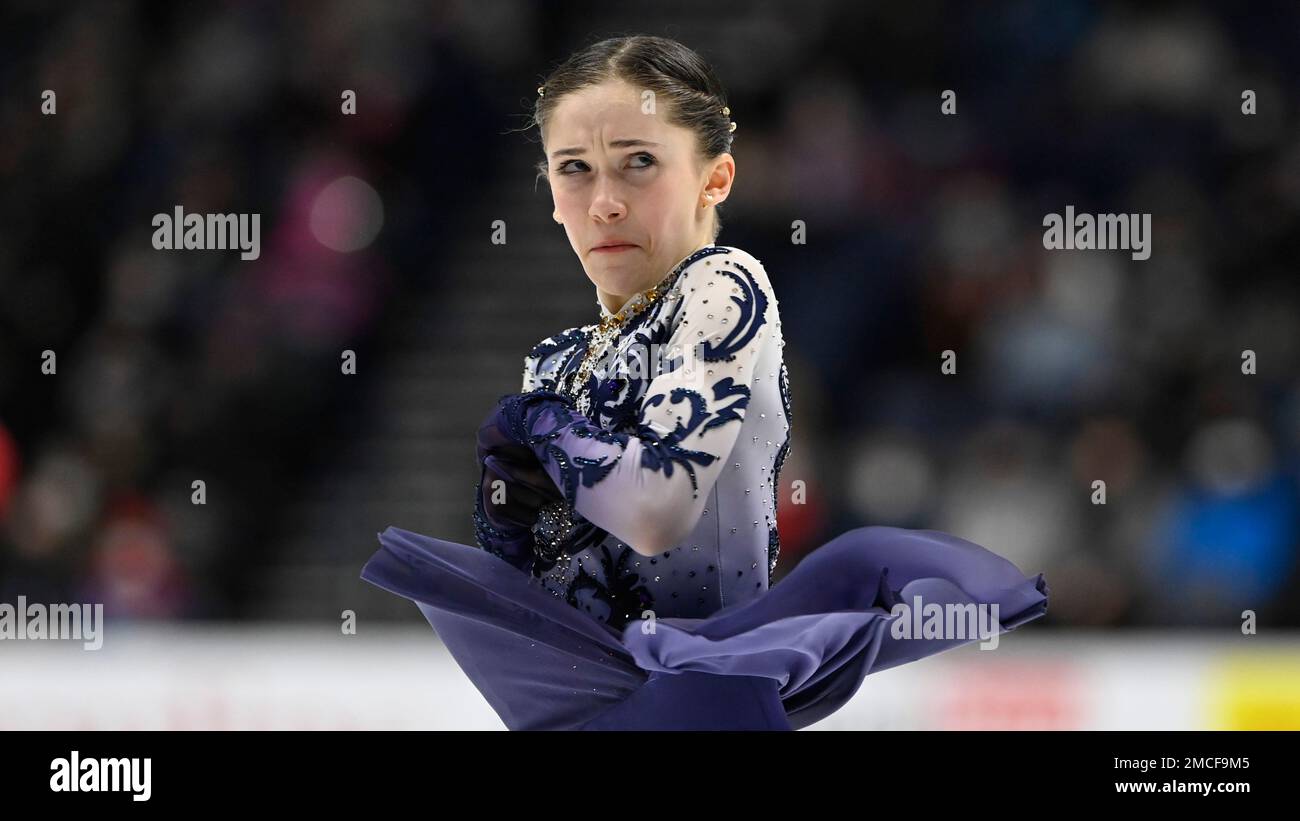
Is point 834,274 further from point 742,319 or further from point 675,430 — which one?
point 675,430

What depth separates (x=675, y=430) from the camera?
1.64m

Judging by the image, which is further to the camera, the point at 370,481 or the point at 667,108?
the point at 370,481

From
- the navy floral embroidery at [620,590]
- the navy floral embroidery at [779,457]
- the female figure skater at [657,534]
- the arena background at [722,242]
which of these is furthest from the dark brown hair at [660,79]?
the arena background at [722,242]

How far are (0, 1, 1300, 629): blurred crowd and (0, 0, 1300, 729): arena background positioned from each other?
0.01 m

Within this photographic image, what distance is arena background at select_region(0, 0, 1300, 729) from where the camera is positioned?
17.4ft

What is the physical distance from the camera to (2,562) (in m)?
5.73

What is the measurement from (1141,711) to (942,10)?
3.44 metres

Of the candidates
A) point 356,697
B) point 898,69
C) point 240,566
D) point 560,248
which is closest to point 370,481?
point 240,566

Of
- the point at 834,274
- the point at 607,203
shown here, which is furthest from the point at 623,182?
the point at 834,274

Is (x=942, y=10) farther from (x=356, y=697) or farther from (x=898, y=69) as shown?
(x=356, y=697)

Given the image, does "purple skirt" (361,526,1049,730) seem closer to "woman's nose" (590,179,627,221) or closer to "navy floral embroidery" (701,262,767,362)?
"navy floral embroidery" (701,262,767,362)

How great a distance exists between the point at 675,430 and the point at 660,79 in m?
0.44
